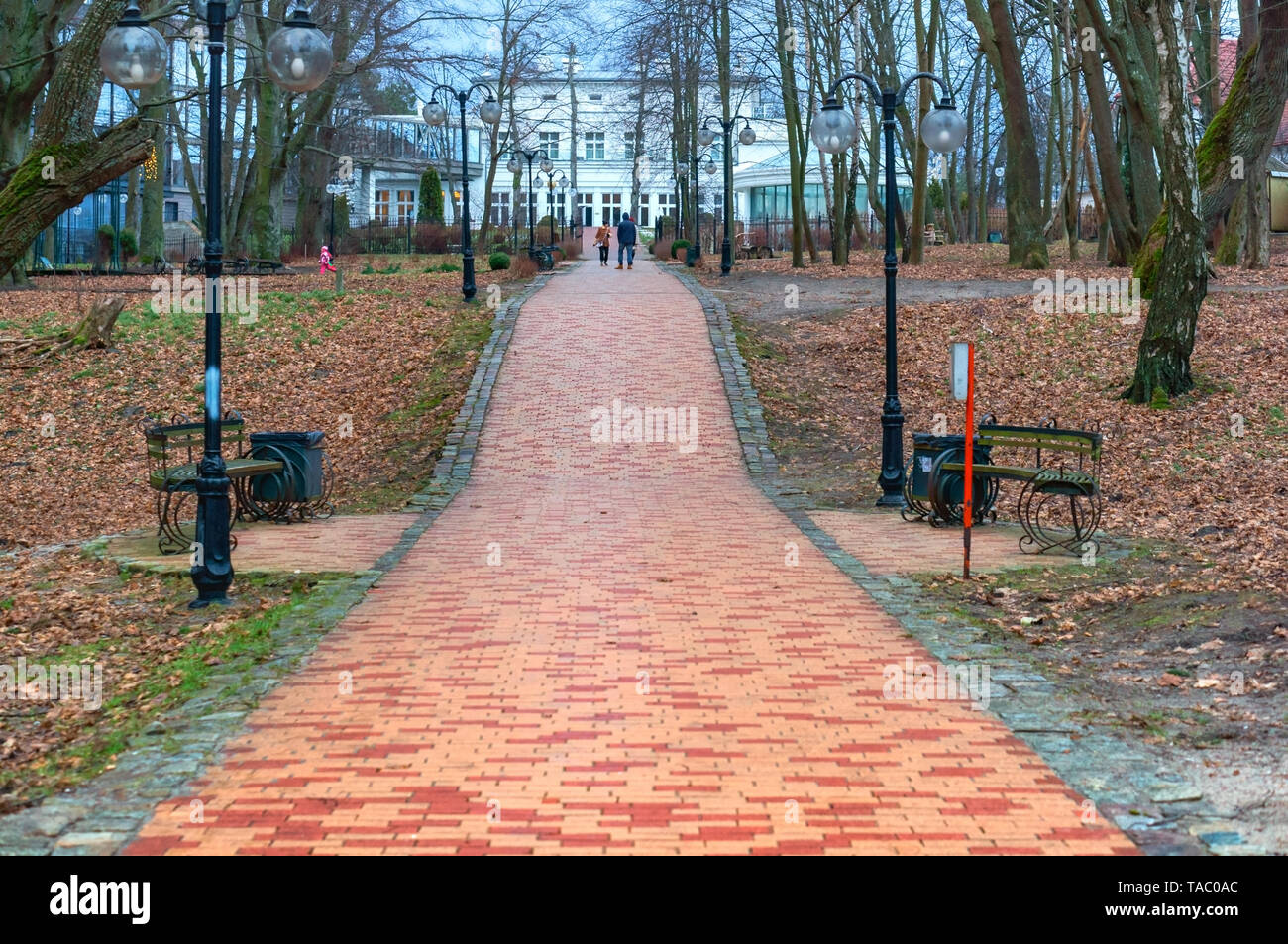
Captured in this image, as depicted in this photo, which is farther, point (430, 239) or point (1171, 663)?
point (430, 239)

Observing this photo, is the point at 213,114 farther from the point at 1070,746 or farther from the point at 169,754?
the point at 1070,746

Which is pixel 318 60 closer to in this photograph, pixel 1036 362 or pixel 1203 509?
pixel 1203 509

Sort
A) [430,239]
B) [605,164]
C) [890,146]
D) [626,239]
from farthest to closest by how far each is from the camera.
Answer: [605,164] → [430,239] → [626,239] → [890,146]

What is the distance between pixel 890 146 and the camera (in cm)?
1398

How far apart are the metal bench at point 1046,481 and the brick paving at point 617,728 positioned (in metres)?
1.51

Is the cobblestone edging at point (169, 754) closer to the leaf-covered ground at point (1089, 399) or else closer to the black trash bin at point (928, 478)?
the black trash bin at point (928, 478)

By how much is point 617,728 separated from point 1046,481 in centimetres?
594

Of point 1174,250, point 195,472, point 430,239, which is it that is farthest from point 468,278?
point 430,239

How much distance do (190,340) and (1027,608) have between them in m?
16.9

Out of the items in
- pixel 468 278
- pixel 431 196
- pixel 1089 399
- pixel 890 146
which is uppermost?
pixel 431 196

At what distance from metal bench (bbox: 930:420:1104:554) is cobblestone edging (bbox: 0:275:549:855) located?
15.9 feet

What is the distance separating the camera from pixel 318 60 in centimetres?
969

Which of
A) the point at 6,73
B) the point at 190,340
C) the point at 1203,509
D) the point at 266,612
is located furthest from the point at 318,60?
the point at 190,340

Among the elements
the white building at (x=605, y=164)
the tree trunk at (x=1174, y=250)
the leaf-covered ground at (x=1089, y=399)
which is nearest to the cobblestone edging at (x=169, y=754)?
the leaf-covered ground at (x=1089, y=399)
